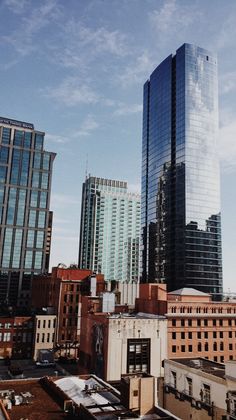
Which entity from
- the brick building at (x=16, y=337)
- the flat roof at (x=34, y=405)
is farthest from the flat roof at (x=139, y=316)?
the brick building at (x=16, y=337)

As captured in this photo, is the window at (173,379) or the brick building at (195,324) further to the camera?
the brick building at (195,324)

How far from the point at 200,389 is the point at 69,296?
7414 cm

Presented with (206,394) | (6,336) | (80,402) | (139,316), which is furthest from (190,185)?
(80,402)

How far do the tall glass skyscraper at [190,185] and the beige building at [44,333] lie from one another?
243 ft

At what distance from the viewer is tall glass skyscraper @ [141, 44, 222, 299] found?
575ft

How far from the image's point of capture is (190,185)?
7092 inches

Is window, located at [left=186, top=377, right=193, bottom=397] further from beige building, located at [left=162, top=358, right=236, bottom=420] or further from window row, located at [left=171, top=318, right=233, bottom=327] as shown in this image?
window row, located at [left=171, top=318, right=233, bottom=327]

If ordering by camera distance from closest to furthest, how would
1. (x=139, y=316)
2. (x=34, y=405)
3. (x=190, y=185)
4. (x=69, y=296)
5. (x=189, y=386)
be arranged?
(x=34, y=405), (x=189, y=386), (x=139, y=316), (x=69, y=296), (x=190, y=185)

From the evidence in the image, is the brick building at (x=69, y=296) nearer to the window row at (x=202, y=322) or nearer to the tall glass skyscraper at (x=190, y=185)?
the window row at (x=202, y=322)

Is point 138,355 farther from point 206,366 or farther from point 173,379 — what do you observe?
point 206,366

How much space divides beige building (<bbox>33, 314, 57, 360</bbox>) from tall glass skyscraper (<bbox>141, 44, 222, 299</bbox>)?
2918 inches

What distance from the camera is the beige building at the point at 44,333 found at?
11488 centimetres

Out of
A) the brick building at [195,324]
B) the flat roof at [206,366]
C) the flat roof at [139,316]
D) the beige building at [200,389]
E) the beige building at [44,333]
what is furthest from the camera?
the beige building at [44,333]

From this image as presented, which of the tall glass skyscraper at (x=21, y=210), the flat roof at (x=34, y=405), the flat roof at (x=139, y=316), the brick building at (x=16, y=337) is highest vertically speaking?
the tall glass skyscraper at (x=21, y=210)
